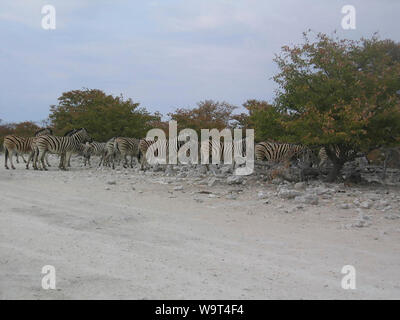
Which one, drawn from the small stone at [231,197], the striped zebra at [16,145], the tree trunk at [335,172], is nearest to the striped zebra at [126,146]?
the striped zebra at [16,145]

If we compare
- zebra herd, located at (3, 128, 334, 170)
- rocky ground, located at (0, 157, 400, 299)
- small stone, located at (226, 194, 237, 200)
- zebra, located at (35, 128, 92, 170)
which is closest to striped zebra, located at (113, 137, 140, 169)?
zebra herd, located at (3, 128, 334, 170)

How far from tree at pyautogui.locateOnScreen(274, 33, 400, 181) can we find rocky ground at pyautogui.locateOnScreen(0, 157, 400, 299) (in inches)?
67.1

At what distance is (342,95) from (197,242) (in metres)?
7.78

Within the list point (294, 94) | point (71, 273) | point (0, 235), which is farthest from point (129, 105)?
point (71, 273)

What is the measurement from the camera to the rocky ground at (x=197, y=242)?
451 centimetres

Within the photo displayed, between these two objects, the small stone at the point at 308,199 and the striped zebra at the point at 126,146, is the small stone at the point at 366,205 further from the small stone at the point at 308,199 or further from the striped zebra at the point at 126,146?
the striped zebra at the point at 126,146

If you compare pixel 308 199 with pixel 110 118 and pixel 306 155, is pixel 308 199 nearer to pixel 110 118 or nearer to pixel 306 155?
pixel 306 155

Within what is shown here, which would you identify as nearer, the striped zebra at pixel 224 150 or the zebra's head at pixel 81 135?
the striped zebra at pixel 224 150

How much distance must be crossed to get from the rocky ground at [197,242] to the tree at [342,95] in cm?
171

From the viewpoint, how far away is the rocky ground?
4.51 meters

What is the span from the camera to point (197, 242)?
6.45 m

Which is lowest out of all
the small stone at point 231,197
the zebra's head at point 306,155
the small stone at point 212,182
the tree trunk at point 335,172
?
the small stone at point 231,197

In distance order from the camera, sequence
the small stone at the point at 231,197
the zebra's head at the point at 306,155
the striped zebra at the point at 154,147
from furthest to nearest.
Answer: the striped zebra at the point at 154,147 → the zebra's head at the point at 306,155 → the small stone at the point at 231,197
